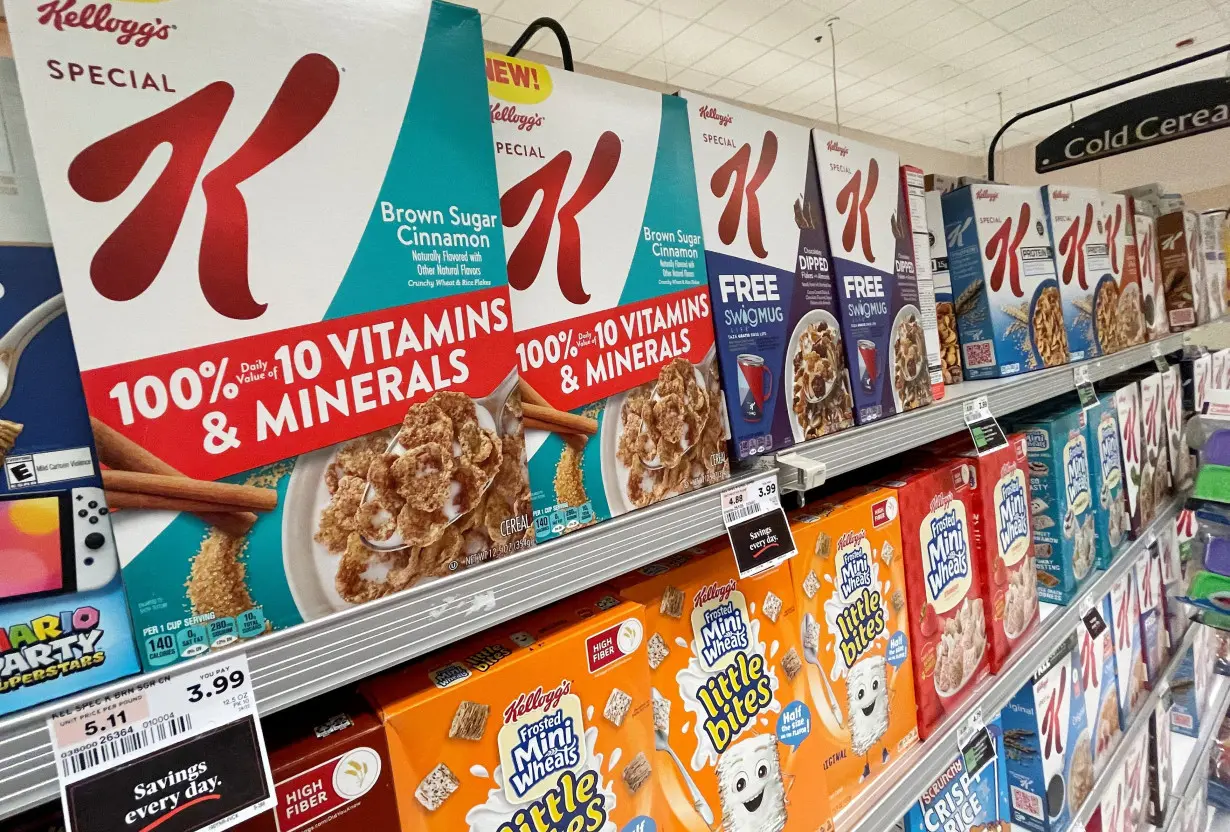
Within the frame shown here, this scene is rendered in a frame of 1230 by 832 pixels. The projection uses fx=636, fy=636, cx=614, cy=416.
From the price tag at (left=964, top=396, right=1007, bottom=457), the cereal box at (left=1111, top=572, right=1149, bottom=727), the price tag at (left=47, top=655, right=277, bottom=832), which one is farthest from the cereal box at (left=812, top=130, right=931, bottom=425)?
the cereal box at (left=1111, top=572, right=1149, bottom=727)

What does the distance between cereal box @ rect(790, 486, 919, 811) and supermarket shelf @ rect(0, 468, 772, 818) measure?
35 centimetres

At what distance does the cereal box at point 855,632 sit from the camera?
918mm

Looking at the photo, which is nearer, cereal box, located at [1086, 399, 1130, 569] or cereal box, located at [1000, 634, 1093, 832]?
cereal box, located at [1000, 634, 1093, 832]

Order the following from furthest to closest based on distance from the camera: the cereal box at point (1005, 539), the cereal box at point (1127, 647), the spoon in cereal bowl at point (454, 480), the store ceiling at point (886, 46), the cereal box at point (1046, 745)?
the store ceiling at point (886, 46) → the cereal box at point (1127, 647) → the cereal box at point (1046, 745) → the cereal box at point (1005, 539) → the spoon in cereal bowl at point (454, 480)

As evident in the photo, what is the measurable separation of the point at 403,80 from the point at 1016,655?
4.90 ft

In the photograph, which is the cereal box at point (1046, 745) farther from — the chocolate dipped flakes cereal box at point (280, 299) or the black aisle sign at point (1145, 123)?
the black aisle sign at point (1145, 123)

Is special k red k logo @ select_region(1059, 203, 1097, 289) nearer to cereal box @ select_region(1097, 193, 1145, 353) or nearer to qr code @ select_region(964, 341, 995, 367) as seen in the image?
cereal box @ select_region(1097, 193, 1145, 353)

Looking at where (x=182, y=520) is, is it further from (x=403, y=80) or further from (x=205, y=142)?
(x=403, y=80)

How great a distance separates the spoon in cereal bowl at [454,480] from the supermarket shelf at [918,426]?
40 centimetres

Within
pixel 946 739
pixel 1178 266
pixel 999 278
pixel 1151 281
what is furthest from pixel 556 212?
pixel 1178 266

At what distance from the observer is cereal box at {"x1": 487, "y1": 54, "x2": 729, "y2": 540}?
2.05 feet

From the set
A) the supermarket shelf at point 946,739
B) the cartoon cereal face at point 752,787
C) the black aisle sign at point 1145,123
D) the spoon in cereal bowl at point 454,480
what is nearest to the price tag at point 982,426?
the supermarket shelf at point 946,739

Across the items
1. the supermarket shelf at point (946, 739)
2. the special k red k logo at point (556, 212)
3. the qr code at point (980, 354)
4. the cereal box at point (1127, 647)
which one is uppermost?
the special k red k logo at point (556, 212)

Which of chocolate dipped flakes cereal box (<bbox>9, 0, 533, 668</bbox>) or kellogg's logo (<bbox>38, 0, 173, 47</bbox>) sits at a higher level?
kellogg's logo (<bbox>38, 0, 173, 47</bbox>)
